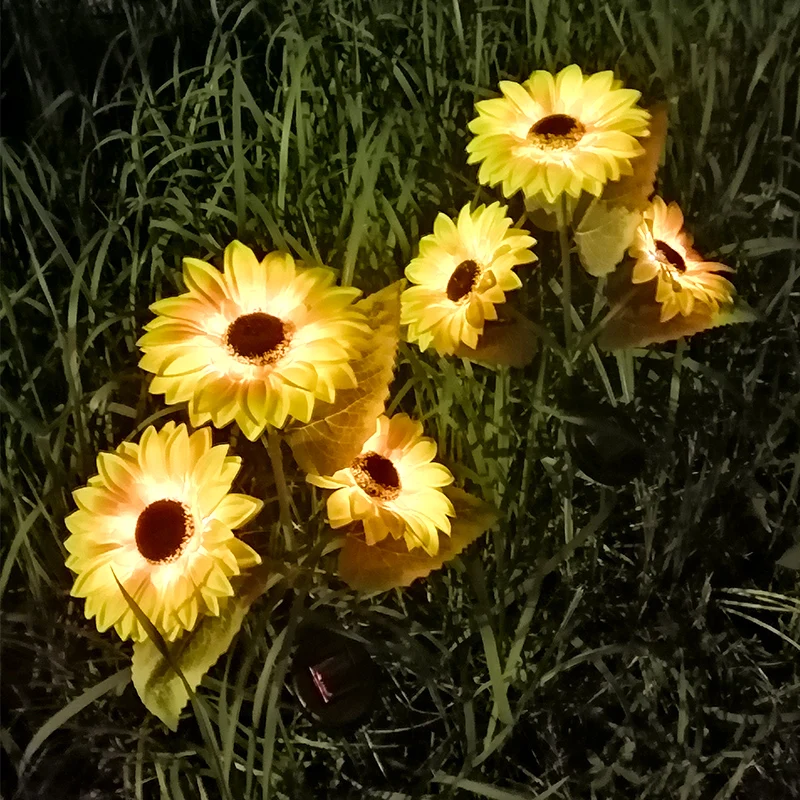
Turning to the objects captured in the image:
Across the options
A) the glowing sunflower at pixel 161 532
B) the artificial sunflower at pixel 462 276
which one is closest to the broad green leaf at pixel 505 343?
the artificial sunflower at pixel 462 276

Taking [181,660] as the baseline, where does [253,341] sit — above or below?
above

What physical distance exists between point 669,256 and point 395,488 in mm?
186

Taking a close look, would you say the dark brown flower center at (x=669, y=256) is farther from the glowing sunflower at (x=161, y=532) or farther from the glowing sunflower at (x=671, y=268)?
the glowing sunflower at (x=161, y=532)

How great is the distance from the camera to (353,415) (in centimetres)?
32

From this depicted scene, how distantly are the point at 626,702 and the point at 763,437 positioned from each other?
6.6 inches

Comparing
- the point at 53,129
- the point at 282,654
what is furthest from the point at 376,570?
the point at 53,129

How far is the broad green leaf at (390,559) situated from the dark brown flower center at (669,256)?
0.55 feet

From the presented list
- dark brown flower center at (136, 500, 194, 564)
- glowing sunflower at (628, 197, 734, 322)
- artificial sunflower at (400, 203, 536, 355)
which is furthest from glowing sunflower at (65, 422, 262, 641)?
glowing sunflower at (628, 197, 734, 322)

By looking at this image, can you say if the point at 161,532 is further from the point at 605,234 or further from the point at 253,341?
the point at 605,234

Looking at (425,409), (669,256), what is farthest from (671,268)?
(425,409)

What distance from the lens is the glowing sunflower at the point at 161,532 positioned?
0.30m

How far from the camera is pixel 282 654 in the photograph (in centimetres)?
35

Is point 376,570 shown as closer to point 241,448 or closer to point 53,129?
point 241,448

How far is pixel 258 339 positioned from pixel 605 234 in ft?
0.60
